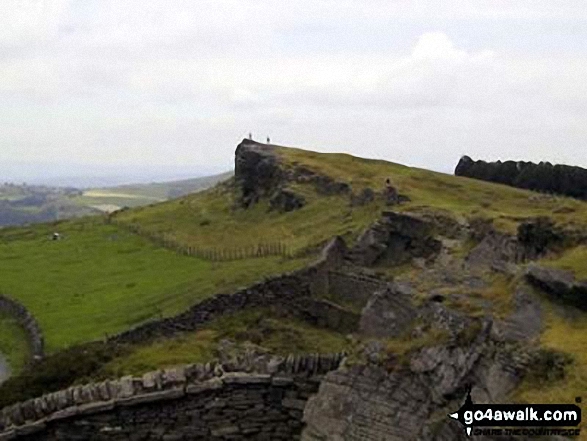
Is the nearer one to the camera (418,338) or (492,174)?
(418,338)

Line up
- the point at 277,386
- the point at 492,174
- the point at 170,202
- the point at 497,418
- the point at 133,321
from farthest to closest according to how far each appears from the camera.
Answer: the point at 170,202 < the point at 492,174 < the point at 133,321 < the point at 277,386 < the point at 497,418

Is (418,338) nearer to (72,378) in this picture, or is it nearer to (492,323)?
(492,323)

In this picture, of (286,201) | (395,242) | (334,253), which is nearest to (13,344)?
(334,253)

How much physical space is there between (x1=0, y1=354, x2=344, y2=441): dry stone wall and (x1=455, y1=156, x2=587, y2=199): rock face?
56.8 metres

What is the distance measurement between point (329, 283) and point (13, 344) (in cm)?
1828

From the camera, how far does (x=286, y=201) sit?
73.5 meters

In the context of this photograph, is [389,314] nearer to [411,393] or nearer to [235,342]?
[411,393]

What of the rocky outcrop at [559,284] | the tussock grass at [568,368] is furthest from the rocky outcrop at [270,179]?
the tussock grass at [568,368]

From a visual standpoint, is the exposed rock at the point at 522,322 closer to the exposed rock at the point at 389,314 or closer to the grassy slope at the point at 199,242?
the exposed rock at the point at 389,314

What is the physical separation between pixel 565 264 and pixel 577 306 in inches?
77.3

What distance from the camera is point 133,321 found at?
44.2 meters

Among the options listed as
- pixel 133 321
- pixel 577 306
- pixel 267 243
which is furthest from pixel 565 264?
pixel 267 243

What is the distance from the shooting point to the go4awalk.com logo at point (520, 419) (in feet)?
49.6

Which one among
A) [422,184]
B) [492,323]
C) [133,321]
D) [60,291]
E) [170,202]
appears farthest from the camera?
[170,202]
